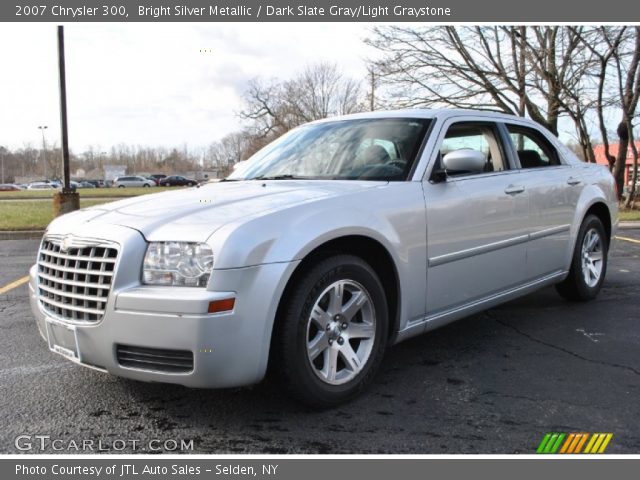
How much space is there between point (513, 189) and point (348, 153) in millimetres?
1260

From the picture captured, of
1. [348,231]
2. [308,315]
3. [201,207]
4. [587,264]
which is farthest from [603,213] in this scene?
[201,207]

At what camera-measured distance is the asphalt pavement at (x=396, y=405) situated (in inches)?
106

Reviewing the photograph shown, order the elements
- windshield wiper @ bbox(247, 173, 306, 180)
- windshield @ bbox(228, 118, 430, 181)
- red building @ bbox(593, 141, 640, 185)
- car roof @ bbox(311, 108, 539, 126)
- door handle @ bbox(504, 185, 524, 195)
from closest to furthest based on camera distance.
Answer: windshield @ bbox(228, 118, 430, 181), windshield wiper @ bbox(247, 173, 306, 180), car roof @ bbox(311, 108, 539, 126), door handle @ bbox(504, 185, 524, 195), red building @ bbox(593, 141, 640, 185)

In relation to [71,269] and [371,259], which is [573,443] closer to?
[371,259]

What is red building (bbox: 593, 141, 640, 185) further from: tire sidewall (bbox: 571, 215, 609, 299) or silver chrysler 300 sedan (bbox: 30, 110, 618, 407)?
silver chrysler 300 sedan (bbox: 30, 110, 618, 407)

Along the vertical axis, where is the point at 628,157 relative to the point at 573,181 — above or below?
above

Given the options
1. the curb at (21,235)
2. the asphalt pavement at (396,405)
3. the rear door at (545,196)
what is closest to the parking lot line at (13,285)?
the asphalt pavement at (396,405)

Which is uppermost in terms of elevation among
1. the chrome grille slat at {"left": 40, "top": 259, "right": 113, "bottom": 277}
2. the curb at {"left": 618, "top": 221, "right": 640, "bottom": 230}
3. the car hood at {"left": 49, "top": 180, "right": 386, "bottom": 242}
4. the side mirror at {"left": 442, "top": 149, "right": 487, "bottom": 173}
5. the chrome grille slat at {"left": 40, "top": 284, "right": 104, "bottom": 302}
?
the side mirror at {"left": 442, "top": 149, "right": 487, "bottom": 173}

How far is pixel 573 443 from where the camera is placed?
267cm

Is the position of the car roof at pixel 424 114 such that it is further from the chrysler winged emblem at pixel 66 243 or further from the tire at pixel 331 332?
the chrysler winged emblem at pixel 66 243

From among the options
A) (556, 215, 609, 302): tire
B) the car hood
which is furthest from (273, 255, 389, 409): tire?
(556, 215, 609, 302): tire

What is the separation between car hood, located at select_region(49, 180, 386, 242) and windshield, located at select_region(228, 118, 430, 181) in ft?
0.72

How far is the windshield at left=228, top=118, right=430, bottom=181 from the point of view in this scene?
372 centimetres

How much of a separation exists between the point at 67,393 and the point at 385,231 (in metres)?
2.01
